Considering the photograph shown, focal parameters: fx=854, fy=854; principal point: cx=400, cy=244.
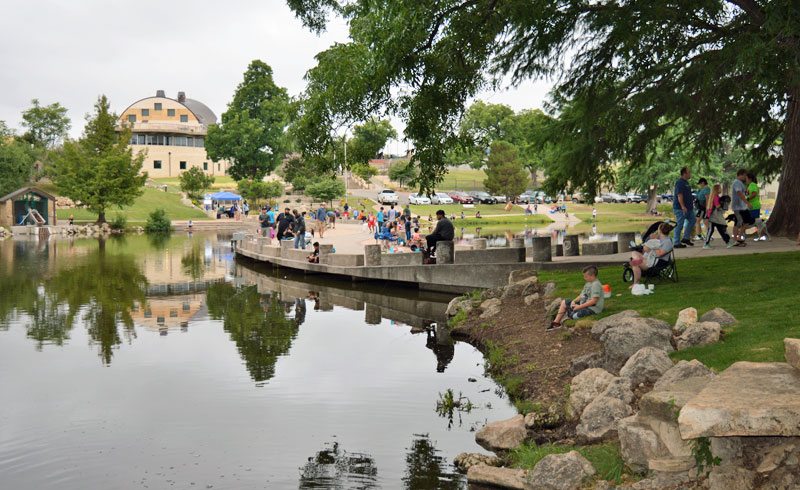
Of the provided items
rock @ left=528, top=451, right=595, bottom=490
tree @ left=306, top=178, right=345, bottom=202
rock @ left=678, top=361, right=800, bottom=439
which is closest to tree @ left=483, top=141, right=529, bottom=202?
tree @ left=306, top=178, right=345, bottom=202

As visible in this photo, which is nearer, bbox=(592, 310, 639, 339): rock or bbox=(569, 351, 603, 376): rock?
bbox=(569, 351, 603, 376): rock

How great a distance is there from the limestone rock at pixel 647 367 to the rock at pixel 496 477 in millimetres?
1937

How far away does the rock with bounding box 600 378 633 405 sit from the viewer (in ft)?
32.4

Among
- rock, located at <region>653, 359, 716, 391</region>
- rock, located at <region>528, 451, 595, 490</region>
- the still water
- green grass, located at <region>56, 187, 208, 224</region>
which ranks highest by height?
green grass, located at <region>56, 187, 208, 224</region>

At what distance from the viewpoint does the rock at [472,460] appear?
32.5 feet

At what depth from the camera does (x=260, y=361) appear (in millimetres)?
16688

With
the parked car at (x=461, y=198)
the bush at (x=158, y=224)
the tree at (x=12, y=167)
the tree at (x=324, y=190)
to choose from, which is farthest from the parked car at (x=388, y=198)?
the tree at (x=12, y=167)

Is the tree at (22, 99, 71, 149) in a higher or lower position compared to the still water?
higher

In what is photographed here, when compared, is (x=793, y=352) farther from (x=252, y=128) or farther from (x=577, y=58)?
(x=252, y=128)

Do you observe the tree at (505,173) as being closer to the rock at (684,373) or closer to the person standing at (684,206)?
the person standing at (684,206)

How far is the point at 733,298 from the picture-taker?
551 inches

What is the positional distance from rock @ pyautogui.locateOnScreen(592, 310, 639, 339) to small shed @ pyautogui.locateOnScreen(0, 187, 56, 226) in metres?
62.4

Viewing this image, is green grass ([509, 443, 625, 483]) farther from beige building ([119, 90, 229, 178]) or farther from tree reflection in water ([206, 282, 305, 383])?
beige building ([119, 90, 229, 178])

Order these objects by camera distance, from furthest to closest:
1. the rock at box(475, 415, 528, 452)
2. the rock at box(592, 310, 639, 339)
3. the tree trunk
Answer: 1. the tree trunk
2. the rock at box(592, 310, 639, 339)
3. the rock at box(475, 415, 528, 452)
